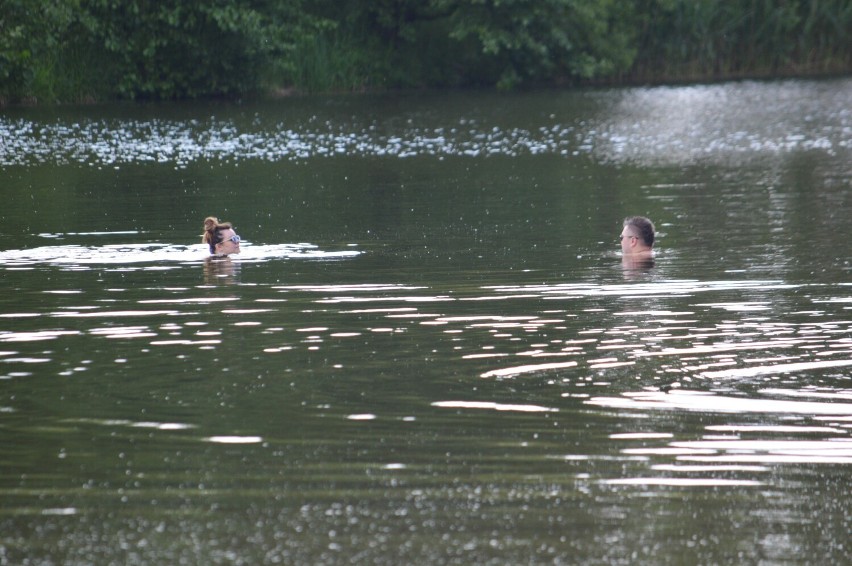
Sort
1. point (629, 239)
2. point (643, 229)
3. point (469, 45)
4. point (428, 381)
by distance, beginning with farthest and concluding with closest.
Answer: point (469, 45)
point (643, 229)
point (629, 239)
point (428, 381)

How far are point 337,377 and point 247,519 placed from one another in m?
2.52

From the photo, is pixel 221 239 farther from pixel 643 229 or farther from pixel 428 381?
pixel 428 381

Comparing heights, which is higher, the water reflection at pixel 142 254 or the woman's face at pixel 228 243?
the woman's face at pixel 228 243

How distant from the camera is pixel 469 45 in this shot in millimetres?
54000

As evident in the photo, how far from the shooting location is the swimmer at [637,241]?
13.5m

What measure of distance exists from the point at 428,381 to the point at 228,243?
20.7 feet

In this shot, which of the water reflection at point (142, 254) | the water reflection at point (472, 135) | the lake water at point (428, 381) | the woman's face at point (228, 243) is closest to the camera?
the lake water at point (428, 381)

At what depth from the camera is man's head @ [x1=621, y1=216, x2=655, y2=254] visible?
1351 cm

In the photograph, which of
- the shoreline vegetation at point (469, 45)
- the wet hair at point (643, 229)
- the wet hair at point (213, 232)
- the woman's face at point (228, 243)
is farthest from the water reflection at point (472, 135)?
the woman's face at point (228, 243)

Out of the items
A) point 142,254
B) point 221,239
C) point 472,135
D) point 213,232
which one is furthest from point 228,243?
point 472,135

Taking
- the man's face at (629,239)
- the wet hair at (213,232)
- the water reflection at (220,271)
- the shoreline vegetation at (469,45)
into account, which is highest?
the shoreline vegetation at (469,45)

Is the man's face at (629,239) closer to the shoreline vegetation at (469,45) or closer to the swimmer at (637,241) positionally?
the swimmer at (637,241)

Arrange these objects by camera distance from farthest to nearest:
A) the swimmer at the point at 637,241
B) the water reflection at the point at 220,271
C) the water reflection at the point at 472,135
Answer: the water reflection at the point at 472,135, the swimmer at the point at 637,241, the water reflection at the point at 220,271

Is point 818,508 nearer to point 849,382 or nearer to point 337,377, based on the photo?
point 849,382
